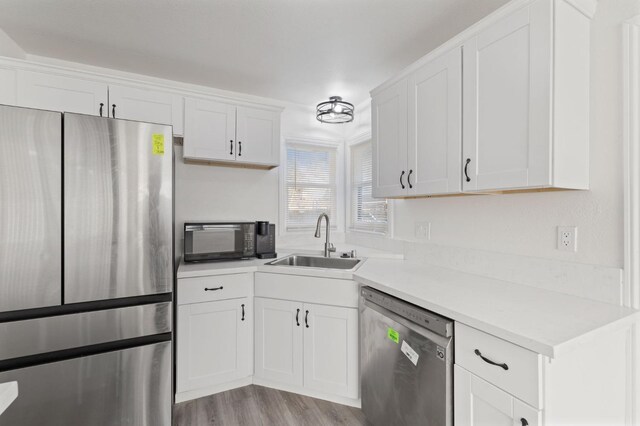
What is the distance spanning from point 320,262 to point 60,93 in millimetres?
2276

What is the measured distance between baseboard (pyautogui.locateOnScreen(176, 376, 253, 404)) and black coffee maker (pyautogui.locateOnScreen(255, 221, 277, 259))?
3.12 feet

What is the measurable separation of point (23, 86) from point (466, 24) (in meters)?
2.87

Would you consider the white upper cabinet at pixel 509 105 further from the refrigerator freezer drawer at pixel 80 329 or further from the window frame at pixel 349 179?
the refrigerator freezer drawer at pixel 80 329

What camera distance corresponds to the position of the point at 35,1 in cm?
168

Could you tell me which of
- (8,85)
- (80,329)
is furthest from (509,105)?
(8,85)

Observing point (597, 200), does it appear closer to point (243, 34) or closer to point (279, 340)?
point (279, 340)

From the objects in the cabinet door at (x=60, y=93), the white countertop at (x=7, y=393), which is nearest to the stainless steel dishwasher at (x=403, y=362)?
the white countertop at (x=7, y=393)

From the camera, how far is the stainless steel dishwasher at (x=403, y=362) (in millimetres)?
1329

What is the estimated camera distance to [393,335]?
162cm

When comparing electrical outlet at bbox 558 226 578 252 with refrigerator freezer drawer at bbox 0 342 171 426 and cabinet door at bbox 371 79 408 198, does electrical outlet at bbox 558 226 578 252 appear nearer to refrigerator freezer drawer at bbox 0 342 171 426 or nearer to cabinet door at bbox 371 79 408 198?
cabinet door at bbox 371 79 408 198

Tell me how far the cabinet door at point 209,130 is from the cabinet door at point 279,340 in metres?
1.24

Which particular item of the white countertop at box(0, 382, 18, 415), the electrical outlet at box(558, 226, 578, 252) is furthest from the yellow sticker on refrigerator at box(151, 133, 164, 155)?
the electrical outlet at box(558, 226, 578, 252)

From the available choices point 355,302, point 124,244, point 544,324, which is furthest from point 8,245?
point 544,324

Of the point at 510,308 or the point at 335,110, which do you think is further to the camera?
the point at 335,110
